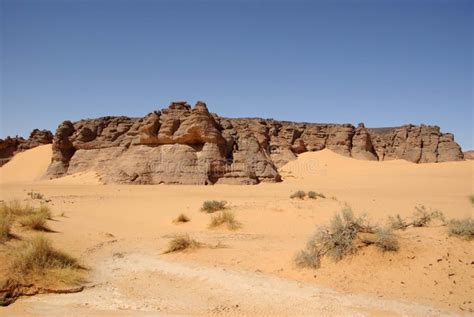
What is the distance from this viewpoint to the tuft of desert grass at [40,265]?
5.54 m

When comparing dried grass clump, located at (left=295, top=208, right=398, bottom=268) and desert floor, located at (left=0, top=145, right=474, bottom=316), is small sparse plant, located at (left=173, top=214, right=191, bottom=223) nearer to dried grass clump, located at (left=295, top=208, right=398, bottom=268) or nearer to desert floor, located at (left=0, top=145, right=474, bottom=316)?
desert floor, located at (left=0, top=145, right=474, bottom=316)

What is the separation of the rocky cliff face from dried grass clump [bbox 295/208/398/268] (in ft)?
62.6

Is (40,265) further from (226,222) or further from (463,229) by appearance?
(463,229)

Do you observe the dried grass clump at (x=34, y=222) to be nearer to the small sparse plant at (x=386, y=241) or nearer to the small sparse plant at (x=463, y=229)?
the small sparse plant at (x=386, y=241)

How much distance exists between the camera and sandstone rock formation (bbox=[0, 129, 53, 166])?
1639 inches

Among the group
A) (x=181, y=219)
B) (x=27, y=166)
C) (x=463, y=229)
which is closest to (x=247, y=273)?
(x=463, y=229)

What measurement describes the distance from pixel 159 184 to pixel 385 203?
48.0ft

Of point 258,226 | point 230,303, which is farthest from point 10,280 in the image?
point 258,226

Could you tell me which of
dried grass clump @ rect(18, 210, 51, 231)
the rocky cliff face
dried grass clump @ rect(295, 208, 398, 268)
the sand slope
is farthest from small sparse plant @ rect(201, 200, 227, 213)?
the sand slope

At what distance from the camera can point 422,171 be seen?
35.5 metres

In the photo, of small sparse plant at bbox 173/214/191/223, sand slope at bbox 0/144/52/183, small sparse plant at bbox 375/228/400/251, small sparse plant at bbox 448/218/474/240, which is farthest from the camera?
sand slope at bbox 0/144/52/183

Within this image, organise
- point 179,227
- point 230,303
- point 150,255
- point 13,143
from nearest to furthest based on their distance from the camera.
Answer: point 230,303 → point 150,255 → point 179,227 → point 13,143

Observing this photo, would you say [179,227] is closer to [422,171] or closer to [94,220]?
[94,220]

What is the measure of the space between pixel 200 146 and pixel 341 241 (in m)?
21.4
